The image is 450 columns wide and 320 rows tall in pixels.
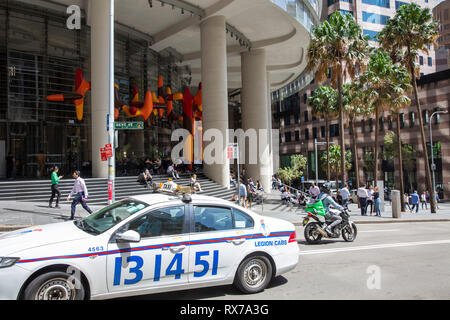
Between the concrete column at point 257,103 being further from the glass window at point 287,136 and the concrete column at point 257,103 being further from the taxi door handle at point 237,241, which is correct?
the glass window at point 287,136

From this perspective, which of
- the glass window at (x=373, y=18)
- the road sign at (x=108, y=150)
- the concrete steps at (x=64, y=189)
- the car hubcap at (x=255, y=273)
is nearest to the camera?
the car hubcap at (x=255, y=273)

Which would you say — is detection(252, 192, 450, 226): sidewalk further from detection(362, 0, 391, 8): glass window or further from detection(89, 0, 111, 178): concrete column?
detection(362, 0, 391, 8): glass window

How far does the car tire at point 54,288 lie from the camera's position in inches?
170

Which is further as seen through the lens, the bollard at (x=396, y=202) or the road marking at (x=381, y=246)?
the bollard at (x=396, y=202)

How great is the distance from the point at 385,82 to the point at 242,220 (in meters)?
24.6

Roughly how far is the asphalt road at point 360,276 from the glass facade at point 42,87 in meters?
18.6

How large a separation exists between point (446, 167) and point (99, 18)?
142ft

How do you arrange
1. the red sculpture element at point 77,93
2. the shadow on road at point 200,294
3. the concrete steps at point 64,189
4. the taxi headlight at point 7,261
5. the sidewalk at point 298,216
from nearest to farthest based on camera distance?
1. the taxi headlight at point 7,261
2. the shadow on road at point 200,294
3. the concrete steps at point 64,189
4. the sidewalk at point 298,216
5. the red sculpture element at point 77,93

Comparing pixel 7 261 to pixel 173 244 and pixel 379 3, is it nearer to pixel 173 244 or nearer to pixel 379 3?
pixel 173 244

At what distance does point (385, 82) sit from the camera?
26.5 meters

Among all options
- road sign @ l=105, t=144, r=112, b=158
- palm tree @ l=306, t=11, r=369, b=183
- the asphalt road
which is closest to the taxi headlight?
the asphalt road

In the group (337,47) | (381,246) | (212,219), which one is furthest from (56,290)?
(337,47)
